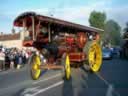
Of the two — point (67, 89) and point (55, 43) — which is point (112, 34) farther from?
point (67, 89)

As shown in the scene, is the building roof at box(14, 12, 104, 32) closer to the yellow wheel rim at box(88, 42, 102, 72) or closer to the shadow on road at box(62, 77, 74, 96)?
the yellow wheel rim at box(88, 42, 102, 72)

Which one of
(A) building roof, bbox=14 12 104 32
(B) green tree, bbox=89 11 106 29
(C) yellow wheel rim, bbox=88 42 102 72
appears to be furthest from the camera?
(B) green tree, bbox=89 11 106 29

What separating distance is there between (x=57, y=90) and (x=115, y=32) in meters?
118

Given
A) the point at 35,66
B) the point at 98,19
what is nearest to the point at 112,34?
the point at 98,19

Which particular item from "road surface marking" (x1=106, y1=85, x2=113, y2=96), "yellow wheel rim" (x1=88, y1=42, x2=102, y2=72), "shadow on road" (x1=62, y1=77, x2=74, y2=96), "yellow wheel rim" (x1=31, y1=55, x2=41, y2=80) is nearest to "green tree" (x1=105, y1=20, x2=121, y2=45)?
"yellow wheel rim" (x1=88, y1=42, x2=102, y2=72)

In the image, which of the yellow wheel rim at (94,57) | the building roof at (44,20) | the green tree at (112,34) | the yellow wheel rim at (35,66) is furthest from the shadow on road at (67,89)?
the green tree at (112,34)

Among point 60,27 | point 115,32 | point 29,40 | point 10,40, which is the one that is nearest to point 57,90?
point 29,40

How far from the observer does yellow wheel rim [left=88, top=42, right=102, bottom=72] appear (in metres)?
22.5

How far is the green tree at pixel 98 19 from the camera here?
11006cm

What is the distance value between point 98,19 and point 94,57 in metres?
87.7

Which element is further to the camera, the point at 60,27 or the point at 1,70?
the point at 1,70

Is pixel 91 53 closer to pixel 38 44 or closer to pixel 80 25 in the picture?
pixel 80 25

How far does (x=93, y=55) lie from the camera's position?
23109 mm

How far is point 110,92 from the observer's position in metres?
13.7
